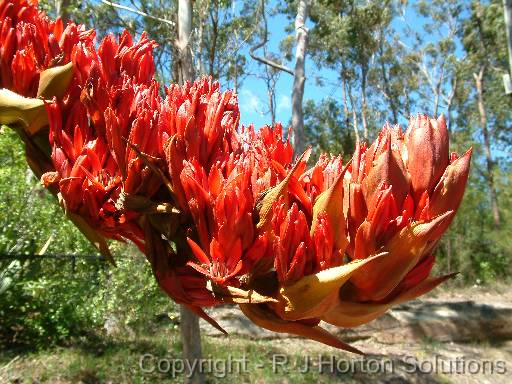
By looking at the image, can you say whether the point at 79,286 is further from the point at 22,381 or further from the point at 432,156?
the point at 432,156

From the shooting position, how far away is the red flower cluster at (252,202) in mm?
584

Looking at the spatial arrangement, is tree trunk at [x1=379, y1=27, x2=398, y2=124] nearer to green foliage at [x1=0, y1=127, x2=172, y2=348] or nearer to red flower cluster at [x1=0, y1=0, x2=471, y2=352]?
green foliage at [x1=0, y1=127, x2=172, y2=348]

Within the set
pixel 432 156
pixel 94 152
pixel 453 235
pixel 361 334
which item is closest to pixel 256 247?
pixel 432 156

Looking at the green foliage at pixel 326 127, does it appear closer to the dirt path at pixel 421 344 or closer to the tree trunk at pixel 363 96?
the tree trunk at pixel 363 96

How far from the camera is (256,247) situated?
621mm

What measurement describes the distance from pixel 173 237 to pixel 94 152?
21cm

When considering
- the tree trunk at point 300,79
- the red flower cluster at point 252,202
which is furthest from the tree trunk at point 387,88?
the red flower cluster at point 252,202

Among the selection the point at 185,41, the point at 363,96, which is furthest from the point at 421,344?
Result: the point at 363,96

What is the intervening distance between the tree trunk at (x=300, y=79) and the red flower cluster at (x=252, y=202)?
6987 millimetres

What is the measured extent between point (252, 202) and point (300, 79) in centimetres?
871

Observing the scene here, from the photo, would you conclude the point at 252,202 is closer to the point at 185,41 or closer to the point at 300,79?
the point at 185,41

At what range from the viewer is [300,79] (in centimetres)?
905

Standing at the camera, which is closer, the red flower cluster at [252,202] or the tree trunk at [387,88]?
the red flower cluster at [252,202]

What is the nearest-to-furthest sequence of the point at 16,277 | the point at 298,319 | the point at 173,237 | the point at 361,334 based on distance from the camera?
1. the point at 298,319
2. the point at 173,237
3. the point at 16,277
4. the point at 361,334
